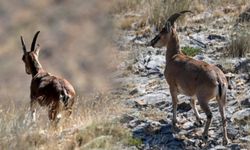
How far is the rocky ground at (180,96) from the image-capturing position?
1356cm

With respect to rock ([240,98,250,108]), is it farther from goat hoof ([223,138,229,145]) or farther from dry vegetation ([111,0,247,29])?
dry vegetation ([111,0,247,29])

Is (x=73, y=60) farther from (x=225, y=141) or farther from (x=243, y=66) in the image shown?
(x=225, y=141)

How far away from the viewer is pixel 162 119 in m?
14.6

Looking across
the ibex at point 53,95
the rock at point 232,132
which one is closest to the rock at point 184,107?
the rock at point 232,132

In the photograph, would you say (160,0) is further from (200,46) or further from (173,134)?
(173,134)

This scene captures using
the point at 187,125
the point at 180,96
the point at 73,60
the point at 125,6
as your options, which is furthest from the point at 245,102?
the point at 73,60

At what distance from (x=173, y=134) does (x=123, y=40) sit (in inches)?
284

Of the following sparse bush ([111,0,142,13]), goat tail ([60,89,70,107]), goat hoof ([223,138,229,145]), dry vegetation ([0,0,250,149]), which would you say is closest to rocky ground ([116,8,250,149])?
goat hoof ([223,138,229,145])

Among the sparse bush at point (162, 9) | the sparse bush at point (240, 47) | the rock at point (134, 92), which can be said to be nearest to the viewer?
the rock at point (134, 92)

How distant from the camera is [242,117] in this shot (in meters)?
14.0

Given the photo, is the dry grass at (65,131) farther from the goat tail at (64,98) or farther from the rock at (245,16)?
the rock at (245,16)

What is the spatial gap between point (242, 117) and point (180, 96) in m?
2.03

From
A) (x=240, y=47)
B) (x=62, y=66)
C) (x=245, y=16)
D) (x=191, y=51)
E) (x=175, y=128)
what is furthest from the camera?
(x=62, y=66)

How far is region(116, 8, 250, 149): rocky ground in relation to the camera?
1356 cm
